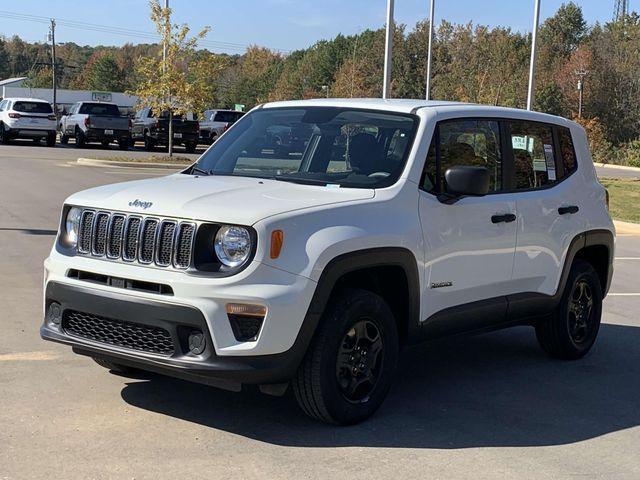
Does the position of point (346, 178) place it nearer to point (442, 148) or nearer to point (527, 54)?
point (442, 148)

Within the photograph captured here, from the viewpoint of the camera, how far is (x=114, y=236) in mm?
4836

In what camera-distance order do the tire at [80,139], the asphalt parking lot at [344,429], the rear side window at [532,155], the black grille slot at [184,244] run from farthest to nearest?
the tire at [80,139], the rear side window at [532,155], the black grille slot at [184,244], the asphalt parking lot at [344,429]

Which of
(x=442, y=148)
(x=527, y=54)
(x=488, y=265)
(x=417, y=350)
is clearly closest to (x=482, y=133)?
(x=442, y=148)

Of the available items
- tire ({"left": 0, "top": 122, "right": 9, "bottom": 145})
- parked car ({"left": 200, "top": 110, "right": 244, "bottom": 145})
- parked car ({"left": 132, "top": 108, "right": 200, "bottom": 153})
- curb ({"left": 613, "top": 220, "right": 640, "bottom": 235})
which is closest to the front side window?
curb ({"left": 613, "top": 220, "right": 640, "bottom": 235})

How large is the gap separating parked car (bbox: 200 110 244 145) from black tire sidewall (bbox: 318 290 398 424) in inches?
1274

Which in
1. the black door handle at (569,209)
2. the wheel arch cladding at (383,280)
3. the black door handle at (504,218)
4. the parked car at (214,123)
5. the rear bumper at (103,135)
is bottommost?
the wheel arch cladding at (383,280)

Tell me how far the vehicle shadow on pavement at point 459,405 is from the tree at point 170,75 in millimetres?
23144

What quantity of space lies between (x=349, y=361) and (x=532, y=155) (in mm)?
2483

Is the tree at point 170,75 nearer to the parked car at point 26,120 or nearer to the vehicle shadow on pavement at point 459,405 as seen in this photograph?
the parked car at point 26,120

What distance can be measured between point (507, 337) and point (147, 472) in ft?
14.2

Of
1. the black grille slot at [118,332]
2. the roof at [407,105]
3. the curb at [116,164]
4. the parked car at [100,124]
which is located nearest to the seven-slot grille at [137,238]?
the black grille slot at [118,332]

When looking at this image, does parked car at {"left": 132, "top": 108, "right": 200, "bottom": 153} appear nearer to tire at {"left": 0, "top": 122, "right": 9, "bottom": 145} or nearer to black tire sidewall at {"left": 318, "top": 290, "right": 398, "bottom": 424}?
tire at {"left": 0, "top": 122, "right": 9, "bottom": 145}

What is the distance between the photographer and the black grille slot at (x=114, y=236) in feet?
15.8

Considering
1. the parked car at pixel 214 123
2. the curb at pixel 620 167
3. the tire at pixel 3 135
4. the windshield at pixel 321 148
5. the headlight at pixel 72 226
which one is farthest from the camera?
the curb at pixel 620 167
